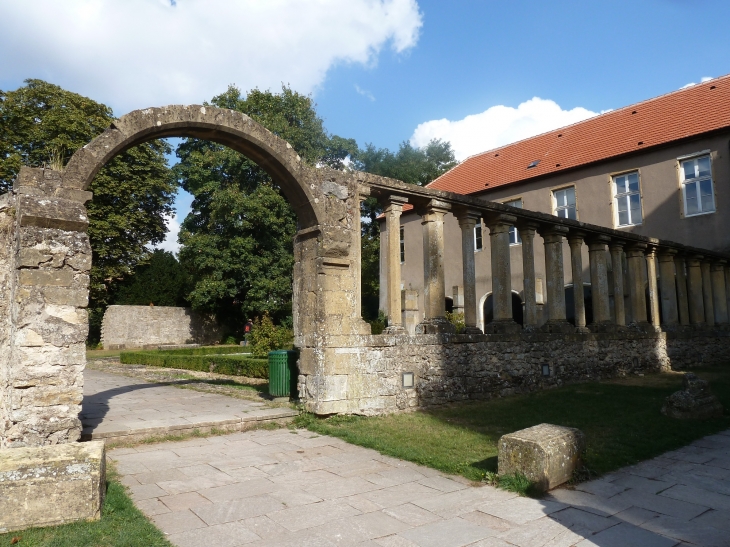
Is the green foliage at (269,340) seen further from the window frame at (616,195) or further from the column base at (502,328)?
the window frame at (616,195)

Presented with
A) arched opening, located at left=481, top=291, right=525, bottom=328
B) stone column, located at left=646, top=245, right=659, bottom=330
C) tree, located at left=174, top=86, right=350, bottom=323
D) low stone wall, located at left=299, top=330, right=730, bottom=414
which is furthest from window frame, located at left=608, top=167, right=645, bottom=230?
tree, located at left=174, top=86, right=350, bottom=323

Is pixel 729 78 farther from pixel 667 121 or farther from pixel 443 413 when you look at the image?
pixel 443 413

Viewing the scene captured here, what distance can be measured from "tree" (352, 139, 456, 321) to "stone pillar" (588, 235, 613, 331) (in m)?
19.4

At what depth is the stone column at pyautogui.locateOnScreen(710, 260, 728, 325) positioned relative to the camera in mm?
17469

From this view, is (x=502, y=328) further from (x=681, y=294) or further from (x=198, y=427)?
(x=681, y=294)

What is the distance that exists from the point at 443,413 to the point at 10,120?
82.4ft

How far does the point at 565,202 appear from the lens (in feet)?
67.4

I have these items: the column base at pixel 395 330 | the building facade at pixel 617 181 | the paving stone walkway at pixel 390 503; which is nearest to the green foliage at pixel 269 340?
the building facade at pixel 617 181

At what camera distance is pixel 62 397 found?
577 cm

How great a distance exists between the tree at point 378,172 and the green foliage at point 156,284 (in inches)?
442

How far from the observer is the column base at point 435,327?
9.29 m

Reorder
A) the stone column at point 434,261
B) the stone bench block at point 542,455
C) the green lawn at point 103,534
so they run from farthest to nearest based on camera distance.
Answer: the stone column at point 434,261 → the stone bench block at point 542,455 → the green lawn at point 103,534

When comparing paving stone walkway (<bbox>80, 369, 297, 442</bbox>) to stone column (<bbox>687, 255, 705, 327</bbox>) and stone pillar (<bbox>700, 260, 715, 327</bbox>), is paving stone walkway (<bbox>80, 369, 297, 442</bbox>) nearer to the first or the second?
stone column (<bbox>687, 255, 705, 327</bbox>)

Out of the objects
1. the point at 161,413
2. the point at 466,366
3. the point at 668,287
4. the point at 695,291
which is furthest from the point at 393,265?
the point at 695,291
